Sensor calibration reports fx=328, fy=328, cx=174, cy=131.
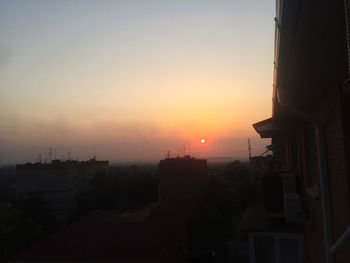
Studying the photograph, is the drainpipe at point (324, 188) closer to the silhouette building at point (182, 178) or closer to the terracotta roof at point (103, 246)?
the terracotta roof at point (103, 246)

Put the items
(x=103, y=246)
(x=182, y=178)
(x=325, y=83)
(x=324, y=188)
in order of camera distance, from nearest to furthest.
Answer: (x=325, y=83)
(x=324, y=188)
(x=103, y=246)
(x=182, y=178)

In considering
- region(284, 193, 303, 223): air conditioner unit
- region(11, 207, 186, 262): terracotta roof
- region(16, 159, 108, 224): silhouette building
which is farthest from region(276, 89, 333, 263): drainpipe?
region(16, 159, 108, 224): silhouette building

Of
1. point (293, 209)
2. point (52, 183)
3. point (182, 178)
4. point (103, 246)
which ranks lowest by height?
point (103, 246)

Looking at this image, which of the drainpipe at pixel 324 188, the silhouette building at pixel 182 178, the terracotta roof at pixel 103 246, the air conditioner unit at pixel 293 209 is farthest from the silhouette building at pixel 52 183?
A: the drainpipe at pixel 324 188

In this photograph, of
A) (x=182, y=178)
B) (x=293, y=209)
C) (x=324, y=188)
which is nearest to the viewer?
(x=324, y=188)

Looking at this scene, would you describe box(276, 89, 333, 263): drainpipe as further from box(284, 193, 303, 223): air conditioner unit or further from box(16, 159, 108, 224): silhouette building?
box(16, 159, 108, 224): silhouette building

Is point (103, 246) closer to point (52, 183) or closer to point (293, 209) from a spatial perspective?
point (293, 209)

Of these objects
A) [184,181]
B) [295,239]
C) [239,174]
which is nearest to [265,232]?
[295,239]

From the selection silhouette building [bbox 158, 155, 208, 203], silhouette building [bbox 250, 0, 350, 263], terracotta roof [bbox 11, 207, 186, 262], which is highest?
silhouette building [bbox 250, 0, 350, 263]

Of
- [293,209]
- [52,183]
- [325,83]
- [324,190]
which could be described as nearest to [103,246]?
[293,209]

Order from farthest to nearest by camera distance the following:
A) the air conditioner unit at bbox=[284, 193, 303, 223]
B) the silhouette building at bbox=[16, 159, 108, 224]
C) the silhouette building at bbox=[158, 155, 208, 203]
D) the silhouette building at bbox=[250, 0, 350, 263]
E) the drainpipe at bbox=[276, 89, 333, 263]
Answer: the silhouette building at bbox=[16, 159, 108, 224] → the silhouette building at bbox=[158, 155, 208, 203] → the air conditioner unit at bbox=[284, 193, 303, 223] → the drainpipe at bbox=[276, 89, 333, 263] → the silhouette building at bbox=[250, 0, 350, 263]

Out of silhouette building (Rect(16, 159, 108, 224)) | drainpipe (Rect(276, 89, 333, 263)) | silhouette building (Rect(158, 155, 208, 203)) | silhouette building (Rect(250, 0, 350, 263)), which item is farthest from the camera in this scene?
silhouette building (Rect(16, 159, 108, 224))

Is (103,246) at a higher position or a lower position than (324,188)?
lower

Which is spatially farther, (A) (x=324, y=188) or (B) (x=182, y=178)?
(B) (x=182, y=178)
